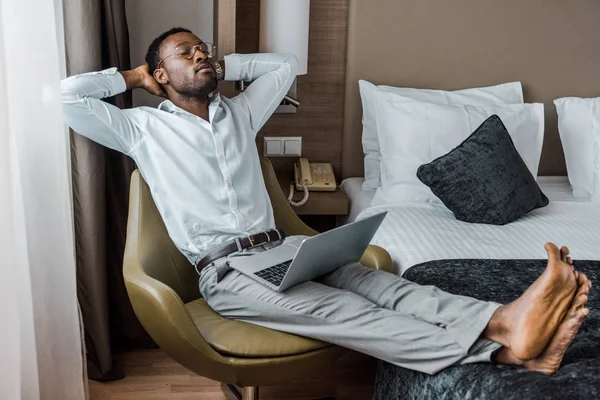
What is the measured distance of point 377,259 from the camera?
2.39 metres

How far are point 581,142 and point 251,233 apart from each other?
58.8 inches

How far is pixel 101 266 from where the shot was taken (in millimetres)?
2654

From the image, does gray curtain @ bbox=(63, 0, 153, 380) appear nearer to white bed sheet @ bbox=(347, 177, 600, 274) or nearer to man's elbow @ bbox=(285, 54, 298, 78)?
man's elbow @ bbox=(285, 54, 298, 78)

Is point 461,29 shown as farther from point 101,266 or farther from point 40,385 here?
point 40,385

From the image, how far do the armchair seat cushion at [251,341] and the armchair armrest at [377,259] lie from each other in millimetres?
339

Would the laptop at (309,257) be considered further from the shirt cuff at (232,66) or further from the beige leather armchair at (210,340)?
the shirt cuff at (232,66)

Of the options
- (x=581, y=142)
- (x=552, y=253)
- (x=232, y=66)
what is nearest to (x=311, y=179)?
(x=232, y=66)

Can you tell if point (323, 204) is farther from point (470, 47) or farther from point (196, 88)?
point (470, 47)

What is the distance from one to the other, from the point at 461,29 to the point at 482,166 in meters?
0.75

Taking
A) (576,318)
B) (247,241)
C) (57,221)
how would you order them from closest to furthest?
(576,318) < (57,221) < (247,241)

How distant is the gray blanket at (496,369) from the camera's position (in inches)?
66.7

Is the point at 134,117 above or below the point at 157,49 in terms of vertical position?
below

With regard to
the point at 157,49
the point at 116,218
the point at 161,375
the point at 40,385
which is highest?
the point at 157,49

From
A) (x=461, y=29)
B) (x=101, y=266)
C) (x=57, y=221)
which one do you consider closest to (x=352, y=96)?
(x=461, y=29)
